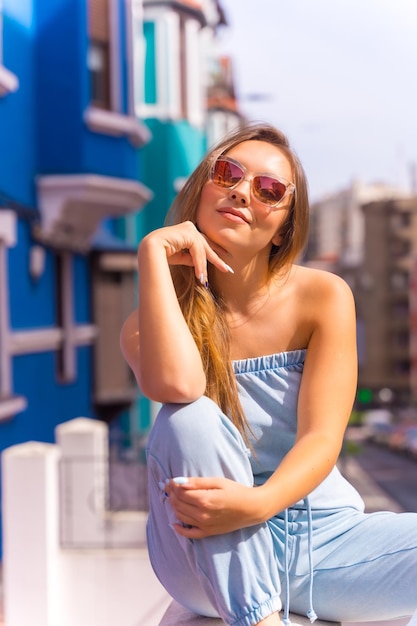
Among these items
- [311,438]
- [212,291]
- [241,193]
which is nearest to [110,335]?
[212,291]

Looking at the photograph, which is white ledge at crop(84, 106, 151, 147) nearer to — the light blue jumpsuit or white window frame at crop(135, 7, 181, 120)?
white window frame at crop(135, 7, 181, 120)

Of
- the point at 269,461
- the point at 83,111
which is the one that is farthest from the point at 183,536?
the point at 83,111

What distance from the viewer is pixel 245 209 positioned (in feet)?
5.95

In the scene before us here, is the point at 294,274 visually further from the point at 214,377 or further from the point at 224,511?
the point at 224,511

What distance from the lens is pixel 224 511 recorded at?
1.51 meters

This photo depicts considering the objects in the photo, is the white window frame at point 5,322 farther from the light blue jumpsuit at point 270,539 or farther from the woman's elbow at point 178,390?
the woman's elbow at point 178,390

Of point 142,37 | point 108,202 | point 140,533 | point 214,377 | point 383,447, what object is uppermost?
point 142,37

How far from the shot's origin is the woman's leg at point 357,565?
164 cm

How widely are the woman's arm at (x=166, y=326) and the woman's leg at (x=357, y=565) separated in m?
0.36

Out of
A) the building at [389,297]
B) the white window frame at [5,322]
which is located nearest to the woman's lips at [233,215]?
the white window frame at [5,322]

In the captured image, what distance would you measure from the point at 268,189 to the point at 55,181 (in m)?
6.56

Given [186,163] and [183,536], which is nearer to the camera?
[183,536]

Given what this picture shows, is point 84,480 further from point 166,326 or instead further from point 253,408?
point 166,326

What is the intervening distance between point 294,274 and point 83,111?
6.72 meters
